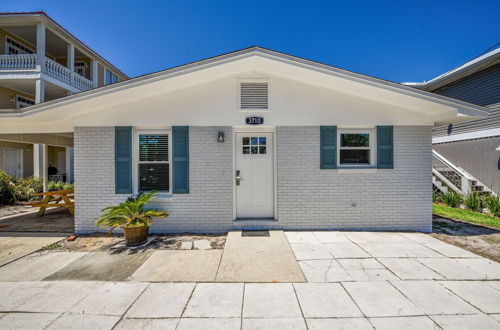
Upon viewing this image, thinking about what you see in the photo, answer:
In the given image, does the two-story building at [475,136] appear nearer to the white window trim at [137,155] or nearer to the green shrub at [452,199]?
the green shrub at [452,199]

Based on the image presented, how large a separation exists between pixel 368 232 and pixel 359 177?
129 centimetres

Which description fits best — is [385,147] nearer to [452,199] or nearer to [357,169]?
[357,169]

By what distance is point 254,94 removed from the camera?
17.1ft

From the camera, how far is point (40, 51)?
10.5 meters

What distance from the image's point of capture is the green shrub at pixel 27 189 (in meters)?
9.29

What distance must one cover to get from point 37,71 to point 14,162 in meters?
5.38

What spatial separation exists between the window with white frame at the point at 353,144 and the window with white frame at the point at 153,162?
420 cm

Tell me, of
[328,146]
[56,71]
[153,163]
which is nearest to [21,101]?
[56,71]

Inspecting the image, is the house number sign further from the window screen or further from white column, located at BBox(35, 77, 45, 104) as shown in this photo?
white column, located at BBox(35, 77, 45, 104)

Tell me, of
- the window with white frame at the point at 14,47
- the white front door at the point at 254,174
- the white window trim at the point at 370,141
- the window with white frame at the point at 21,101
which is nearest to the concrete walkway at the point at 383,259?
the white front door at the point at 254,174

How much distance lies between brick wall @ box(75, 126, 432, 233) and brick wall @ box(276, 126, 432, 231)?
0.02m

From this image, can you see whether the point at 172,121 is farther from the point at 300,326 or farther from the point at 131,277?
the point at 300,326

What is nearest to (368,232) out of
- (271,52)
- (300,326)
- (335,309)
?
(335,309)

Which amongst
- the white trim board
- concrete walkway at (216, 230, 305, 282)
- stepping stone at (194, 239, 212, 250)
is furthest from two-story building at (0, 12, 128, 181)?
the white trim board
